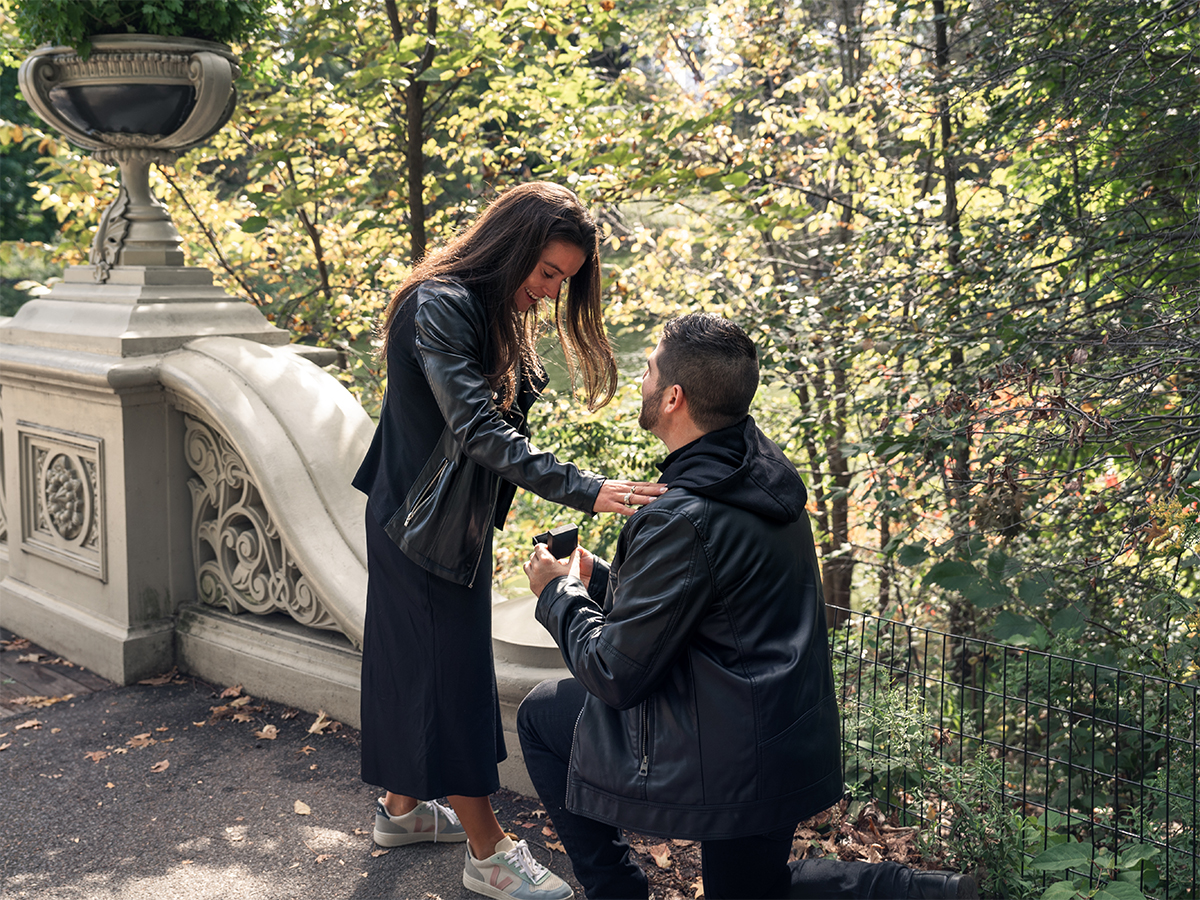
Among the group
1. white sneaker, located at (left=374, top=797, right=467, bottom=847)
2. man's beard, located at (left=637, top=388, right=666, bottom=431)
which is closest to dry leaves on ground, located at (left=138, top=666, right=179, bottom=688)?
white sneaker, located at (left=374, top=797, right=467, bottom=847)

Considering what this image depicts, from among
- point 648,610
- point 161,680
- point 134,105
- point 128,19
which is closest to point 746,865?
point 648,610

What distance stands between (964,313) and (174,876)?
3996 millimetres

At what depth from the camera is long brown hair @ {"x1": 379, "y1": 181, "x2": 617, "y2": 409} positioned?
109 inches

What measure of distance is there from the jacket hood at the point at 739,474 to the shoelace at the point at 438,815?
62.6 inches

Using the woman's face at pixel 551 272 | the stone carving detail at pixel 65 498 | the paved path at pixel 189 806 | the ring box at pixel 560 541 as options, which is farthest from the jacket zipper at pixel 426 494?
the stone carving detail at pixel 65 498

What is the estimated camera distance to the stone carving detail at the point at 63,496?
14.4ft

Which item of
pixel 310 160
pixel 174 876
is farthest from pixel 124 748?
pixel 310 160

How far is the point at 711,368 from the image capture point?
223cm

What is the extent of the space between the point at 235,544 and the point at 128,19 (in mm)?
2246

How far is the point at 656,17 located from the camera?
28.6 ft

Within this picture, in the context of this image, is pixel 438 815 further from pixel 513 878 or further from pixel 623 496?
pixel 623 496

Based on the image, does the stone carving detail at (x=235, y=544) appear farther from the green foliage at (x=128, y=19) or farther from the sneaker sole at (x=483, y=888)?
the green foliage at (x=128, y=19)

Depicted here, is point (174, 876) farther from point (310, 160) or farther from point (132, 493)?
point (310, 160)

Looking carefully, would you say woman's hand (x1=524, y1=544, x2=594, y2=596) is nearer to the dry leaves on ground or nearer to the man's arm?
the man's arm
